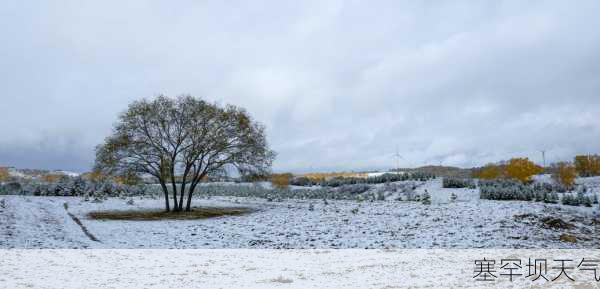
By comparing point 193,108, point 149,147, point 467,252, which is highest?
point 193,108

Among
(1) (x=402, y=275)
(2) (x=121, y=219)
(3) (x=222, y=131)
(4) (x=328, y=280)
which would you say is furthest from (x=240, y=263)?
(3) (x=222, y=131)

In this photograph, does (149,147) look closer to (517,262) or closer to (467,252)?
(467,252)

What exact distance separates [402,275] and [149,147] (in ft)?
74.9

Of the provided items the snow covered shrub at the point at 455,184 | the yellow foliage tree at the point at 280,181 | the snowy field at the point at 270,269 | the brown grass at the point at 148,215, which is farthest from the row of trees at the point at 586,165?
the snowy field at the point at 270,269

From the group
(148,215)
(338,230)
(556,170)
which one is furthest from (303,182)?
(338,230)

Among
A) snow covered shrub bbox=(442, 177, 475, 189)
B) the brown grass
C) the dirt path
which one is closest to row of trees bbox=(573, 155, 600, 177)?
snow covered shrub bbox=(442, 177, 475, 189)

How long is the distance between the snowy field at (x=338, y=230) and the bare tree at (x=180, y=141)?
16.5 feet

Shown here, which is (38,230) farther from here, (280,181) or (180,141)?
(280,181)

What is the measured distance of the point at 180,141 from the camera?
30719mm

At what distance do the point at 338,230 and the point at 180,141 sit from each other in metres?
14.9

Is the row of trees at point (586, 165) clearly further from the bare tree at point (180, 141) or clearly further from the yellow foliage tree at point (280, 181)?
the bare tree at point (180, 141)

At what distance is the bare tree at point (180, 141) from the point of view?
2980 cm

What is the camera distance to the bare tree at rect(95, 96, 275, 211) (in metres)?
29.8

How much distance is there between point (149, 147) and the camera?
3011cm
